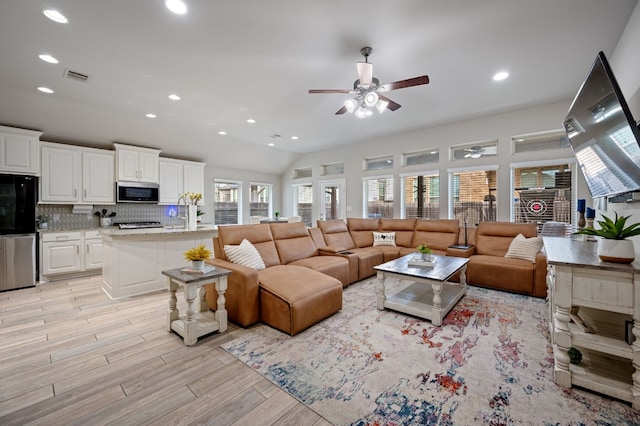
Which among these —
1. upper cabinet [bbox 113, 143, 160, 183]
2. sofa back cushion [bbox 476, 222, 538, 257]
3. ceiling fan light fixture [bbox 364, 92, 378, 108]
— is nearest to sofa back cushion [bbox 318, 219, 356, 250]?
sofa back cushion [bbox 476, 222, 538, 257]

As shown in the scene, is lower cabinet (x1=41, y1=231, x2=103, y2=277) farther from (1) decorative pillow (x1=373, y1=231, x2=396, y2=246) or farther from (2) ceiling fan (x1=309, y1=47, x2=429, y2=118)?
(1) decorative pillow (x1=373, y1=231, x2=396, y2=246)

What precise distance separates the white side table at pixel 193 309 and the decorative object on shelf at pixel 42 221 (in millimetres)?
3873

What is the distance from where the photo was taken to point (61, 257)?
4.43 meters

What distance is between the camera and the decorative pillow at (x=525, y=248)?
12.4 ft

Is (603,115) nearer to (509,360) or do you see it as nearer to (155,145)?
(509,360)

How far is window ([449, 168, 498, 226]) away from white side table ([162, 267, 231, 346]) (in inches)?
189

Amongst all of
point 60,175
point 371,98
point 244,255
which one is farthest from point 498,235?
point 60,175

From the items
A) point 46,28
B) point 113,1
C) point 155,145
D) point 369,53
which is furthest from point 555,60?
point 155,145

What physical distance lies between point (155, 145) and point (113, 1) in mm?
3993

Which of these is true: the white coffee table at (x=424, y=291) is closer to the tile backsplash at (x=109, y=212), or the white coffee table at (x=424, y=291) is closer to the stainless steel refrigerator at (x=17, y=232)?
the tile backsplash at (x=109, y=212)

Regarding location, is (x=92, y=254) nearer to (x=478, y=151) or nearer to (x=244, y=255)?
(x=244, y=255)

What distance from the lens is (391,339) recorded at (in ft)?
7.77

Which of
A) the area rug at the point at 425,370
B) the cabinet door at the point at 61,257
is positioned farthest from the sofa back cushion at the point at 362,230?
the cabinet door at the point at 61,257

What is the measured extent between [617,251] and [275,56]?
3272 mm
